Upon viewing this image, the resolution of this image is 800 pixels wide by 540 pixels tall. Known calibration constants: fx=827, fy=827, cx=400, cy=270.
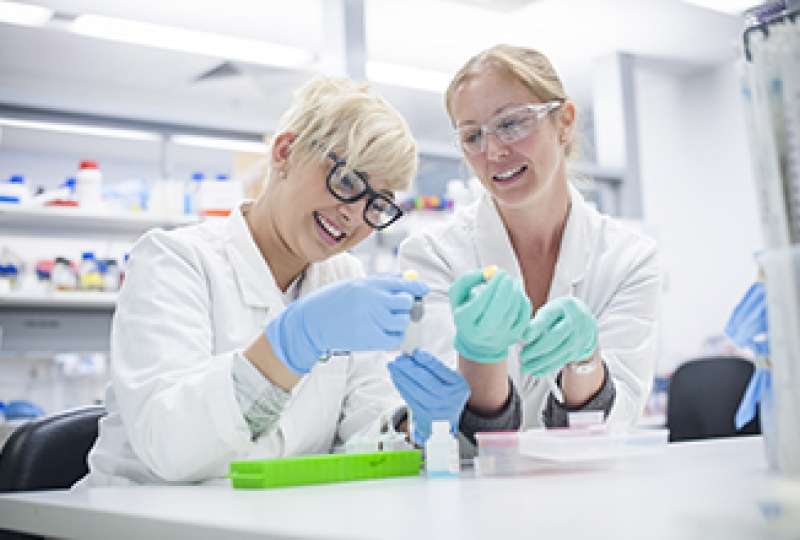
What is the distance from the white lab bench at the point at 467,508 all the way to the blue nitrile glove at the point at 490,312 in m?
0.24

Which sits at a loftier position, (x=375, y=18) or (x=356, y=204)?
(x=375, y=18)

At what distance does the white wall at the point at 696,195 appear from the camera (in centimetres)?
578

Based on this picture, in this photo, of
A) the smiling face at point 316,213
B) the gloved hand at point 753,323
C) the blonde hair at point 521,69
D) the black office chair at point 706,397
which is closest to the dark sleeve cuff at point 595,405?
the smiling face at point 316,213

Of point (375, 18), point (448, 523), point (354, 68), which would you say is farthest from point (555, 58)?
point (448, 523)

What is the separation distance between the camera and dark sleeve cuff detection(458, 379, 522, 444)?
55.7 inches

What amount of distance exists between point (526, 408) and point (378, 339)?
1.92 feet

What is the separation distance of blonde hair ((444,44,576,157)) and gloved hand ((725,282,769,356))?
3.44 feet

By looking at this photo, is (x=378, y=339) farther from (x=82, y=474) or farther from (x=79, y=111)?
(x=79, y=111)

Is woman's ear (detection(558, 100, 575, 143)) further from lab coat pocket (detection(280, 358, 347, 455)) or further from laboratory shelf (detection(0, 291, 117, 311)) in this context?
laboratory shelf (detection(0, 291, 117, 311))

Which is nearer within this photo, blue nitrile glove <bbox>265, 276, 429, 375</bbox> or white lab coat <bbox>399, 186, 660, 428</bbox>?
blue nitrile glove <bbox>265, 276, 429, 375</bbox>

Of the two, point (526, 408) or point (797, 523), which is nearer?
point (797, 523)

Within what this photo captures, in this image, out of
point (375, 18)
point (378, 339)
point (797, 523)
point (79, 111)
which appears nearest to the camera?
point (797, 523)

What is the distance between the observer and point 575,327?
129 centimetres

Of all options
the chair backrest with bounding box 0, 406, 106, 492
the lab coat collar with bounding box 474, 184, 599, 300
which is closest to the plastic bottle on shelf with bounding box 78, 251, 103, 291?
the chair backrest with bounding box 0, 406, 106, 492
